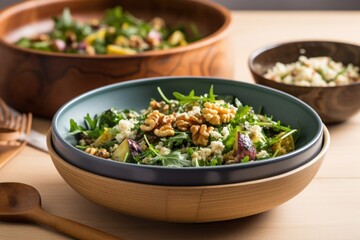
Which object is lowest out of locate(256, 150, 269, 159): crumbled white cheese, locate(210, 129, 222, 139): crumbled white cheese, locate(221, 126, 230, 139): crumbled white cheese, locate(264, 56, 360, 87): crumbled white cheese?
locate(264, 56, 360, 87): crumbled white cheese

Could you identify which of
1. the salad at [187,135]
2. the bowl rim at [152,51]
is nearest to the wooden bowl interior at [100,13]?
the bowl rim at [152,51]

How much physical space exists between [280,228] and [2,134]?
0.82 metres

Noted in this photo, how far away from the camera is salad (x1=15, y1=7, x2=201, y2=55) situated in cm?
242

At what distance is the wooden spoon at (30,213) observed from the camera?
1.47 meters

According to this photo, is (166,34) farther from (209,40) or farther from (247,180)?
(247,180)

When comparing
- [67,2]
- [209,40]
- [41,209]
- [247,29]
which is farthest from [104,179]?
[247,29]

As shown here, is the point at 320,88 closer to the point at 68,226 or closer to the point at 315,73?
the point at 315,73

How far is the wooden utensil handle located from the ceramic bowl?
2.57 ft

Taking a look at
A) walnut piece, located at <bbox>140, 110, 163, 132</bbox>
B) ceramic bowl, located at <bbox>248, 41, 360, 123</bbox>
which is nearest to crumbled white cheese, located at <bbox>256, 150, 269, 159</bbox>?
walnut piece, located at <bbox>140, 110, 163, 132</bbox>

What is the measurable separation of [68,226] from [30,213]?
4.4 inches

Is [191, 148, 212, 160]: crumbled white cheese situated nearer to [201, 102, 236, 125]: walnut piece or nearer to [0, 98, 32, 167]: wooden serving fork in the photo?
[201, 102, 236, 125]: walnut piece

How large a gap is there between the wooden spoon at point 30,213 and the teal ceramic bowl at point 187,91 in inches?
4.7

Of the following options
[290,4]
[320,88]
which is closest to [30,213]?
[320,88]

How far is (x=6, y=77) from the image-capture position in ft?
7.19
